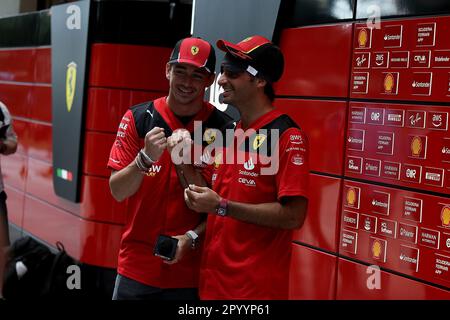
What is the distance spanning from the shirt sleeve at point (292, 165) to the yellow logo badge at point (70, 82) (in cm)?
391

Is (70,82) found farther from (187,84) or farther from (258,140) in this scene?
(258,140)

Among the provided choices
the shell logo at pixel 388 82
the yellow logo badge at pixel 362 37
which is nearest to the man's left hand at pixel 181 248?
the shell logo at pixel 388 82

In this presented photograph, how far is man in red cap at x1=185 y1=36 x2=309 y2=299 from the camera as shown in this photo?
2148 mm

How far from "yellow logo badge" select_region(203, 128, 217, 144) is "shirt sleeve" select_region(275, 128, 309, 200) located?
376 mm

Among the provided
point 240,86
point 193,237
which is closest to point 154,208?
point 193,237

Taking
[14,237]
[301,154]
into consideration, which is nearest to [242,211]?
[301,154]

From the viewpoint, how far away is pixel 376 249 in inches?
134

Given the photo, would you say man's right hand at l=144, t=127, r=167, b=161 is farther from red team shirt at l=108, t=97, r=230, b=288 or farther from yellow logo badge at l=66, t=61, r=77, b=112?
yellow logo badge at l=66, t=61, r=77, b=112

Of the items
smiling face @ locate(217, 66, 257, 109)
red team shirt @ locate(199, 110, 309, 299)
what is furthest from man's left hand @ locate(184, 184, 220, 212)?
smiling face @ locate(217, 66, 257, 109)

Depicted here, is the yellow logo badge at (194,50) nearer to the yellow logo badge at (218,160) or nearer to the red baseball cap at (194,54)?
the red baseball cap at (194,54)

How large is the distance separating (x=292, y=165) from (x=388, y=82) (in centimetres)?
140

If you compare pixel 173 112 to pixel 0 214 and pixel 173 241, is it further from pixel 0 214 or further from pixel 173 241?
pixel 0 214

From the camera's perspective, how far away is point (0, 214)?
411 cm

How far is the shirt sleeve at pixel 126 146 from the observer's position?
8.28 feet
